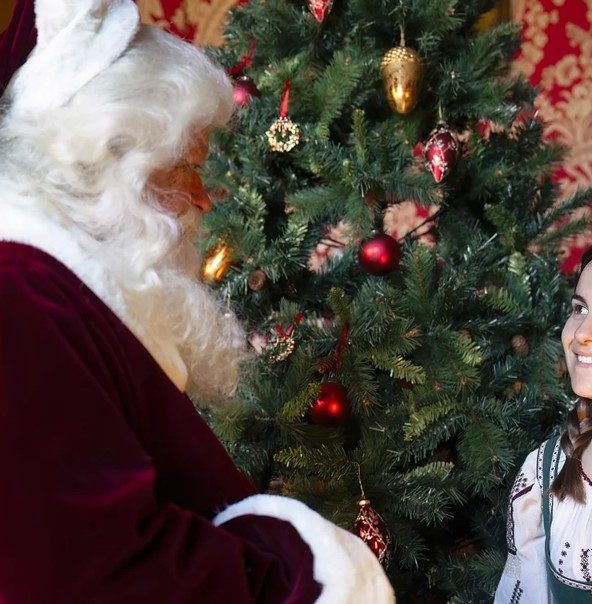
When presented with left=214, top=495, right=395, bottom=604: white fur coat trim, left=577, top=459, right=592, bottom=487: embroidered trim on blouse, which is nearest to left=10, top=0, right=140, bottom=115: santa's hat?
left=214, top=495, right=395, bottom=604: white fur coat trim

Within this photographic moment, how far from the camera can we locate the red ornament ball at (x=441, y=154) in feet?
4.25

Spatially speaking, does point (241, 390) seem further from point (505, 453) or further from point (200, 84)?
point (200, 84)

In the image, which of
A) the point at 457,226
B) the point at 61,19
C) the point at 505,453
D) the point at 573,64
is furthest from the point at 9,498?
the point at 573,64

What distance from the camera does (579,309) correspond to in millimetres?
1144

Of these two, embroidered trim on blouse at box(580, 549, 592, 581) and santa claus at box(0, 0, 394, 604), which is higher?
santa claus at box(0, 0, 394, 604)

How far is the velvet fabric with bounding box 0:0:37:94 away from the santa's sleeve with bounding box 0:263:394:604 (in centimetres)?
25

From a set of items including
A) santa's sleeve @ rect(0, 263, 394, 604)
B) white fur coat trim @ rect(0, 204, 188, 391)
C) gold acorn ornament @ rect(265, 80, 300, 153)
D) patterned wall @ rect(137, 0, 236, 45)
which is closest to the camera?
santa's sleeve @ rect(0, 263, 394, 604)

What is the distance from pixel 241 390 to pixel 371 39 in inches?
27.4

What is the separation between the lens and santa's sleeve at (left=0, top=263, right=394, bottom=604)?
0.59 m

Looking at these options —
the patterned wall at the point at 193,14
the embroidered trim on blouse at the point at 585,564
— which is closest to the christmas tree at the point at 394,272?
the embroidered trim on blouse at the point at 585,564

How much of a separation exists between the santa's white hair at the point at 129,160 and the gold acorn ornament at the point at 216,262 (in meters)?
0.51

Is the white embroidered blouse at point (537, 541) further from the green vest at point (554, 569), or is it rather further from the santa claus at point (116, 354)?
the santa claus at point (116, 354)

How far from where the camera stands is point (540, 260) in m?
1.40

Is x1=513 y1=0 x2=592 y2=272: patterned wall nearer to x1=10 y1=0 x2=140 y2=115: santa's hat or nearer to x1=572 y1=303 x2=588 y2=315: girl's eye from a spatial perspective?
x1=572 y1=303 x2=588 y2=315: girl's eye
